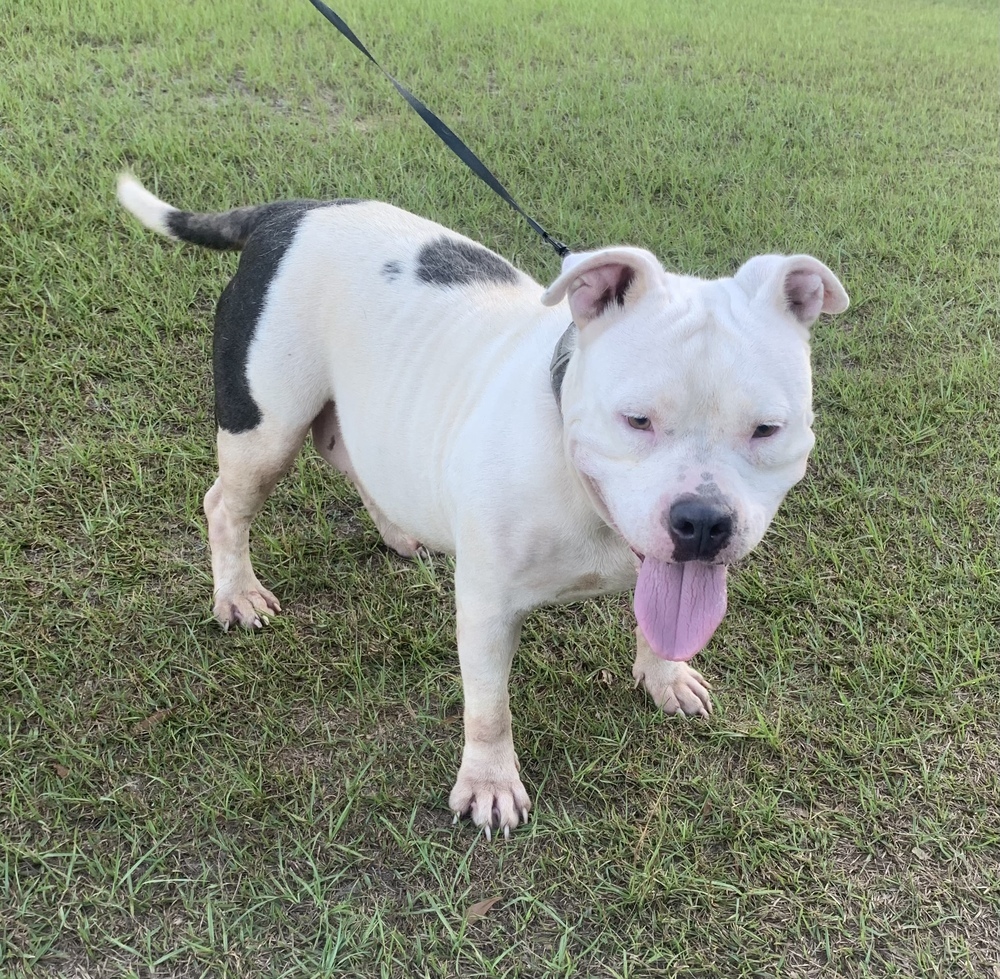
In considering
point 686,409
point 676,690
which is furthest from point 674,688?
point 686,409

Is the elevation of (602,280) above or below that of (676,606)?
above

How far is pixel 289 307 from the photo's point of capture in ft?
9.00

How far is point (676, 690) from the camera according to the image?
293cm

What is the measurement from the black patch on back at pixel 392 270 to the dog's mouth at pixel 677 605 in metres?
1.14

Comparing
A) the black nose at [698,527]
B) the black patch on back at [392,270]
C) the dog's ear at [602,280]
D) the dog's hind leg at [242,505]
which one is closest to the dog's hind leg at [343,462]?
the dog's hind leg at [242,505]

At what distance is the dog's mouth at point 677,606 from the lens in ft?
6.69

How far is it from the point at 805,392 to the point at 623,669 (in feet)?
4.92

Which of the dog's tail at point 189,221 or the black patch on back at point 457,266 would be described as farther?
the dog's tail at point 189,221

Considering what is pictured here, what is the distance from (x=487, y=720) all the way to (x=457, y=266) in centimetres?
147

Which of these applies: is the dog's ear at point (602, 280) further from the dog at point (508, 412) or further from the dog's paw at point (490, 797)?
the dog's paw at point (490, 797)

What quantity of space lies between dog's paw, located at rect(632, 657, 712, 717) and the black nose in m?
1.15

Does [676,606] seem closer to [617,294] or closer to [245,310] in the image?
[617,294]

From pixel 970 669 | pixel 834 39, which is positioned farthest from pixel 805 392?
pixel 834 39

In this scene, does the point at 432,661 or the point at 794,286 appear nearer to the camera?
the point at 794,286
